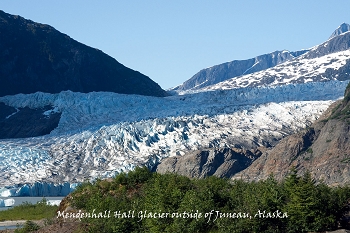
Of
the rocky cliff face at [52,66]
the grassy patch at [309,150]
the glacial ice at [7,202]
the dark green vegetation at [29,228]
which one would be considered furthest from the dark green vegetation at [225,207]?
the rocky cliff face at [52,66]

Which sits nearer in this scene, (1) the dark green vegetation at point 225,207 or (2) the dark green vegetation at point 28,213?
(1) the dark green vegetation at point 225,207

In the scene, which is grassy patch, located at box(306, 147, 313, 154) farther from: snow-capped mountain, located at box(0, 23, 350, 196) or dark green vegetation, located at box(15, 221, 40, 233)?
dark green vegetation, located at box(15, 221, 40, 233)

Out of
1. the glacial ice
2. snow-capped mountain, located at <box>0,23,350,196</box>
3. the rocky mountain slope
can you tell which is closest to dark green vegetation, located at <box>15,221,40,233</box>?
the glacial ice

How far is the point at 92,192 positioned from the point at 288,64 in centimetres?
13342

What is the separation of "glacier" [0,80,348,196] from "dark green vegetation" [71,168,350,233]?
102ft

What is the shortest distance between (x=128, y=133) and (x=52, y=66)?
1486 inches

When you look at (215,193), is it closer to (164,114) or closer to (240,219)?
(240,219)

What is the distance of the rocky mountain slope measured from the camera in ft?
177

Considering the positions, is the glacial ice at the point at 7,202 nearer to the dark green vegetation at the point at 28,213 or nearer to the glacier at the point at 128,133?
the glacier at the point at 128,133

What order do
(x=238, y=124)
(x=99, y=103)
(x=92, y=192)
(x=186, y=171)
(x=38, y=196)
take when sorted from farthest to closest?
(x=99, y=103) < (x=238, y=124) < (x=186, y=171) < (x=38, y=196) < (x=92, y=192)

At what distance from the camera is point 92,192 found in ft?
83.6

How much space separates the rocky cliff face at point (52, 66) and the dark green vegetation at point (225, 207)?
227 feet

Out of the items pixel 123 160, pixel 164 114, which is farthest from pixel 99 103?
pixel 123 160

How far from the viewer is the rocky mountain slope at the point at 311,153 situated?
53.9m
